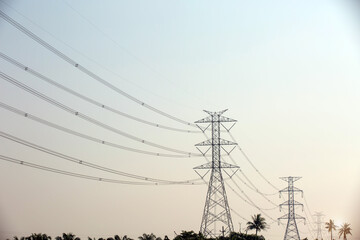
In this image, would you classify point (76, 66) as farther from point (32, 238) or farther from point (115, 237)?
point (115, 237)

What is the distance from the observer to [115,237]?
18450 cm

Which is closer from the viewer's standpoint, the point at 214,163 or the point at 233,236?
the point at 214,163

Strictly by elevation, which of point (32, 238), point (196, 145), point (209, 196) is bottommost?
point (32, 238)

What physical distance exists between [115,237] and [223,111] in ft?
167

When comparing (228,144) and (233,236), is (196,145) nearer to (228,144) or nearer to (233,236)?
(228,144)

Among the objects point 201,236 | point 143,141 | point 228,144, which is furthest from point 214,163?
point 143,141

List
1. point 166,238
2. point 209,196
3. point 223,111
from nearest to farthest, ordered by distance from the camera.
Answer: point 209,196, point 223,111, point 166,238

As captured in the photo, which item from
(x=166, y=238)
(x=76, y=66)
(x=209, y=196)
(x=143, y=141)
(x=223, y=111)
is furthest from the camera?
(x=166, y=238)

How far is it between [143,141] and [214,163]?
4251 cm

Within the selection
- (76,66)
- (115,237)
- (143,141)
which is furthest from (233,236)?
(76,66)

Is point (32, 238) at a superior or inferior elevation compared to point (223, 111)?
→ inferior

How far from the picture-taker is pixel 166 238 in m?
174

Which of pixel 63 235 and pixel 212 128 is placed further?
pixel 63 235

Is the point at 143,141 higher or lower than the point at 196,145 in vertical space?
lower
